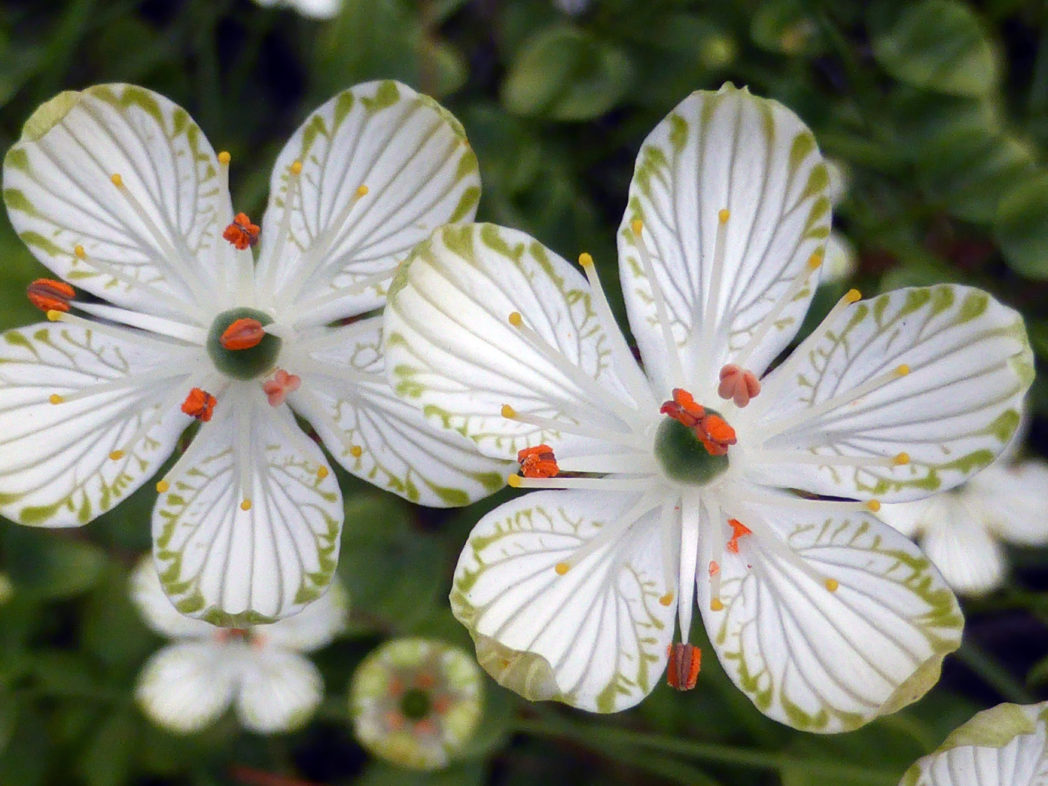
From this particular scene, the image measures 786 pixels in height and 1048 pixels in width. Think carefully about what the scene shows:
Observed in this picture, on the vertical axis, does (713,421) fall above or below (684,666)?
above

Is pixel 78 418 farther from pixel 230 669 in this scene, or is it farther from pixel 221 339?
pixel 230 669

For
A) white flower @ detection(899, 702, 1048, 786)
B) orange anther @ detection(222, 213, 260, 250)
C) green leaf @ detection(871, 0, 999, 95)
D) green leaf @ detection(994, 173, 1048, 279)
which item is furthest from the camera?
green leaf @ detection(871, 0, 999, 95)

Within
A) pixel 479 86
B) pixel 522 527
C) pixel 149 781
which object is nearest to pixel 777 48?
pixel 479 86

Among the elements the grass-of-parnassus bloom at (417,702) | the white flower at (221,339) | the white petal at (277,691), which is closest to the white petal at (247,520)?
the white flower at (221,339)

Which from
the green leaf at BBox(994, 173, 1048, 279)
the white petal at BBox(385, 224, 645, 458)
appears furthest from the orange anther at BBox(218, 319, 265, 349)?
the green leaf at BBox(994, 173, 1048, 279)

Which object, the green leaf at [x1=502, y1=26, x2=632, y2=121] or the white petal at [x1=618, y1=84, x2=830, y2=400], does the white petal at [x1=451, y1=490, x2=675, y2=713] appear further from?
the green leaf at [x1=502, y1=26, x2=632, y2=121]

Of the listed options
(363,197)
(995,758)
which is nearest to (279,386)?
(363,197)

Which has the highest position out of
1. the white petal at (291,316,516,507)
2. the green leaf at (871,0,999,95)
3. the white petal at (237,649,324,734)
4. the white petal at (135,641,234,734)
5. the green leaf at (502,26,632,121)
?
the green leaf at (871,0,999,95)
